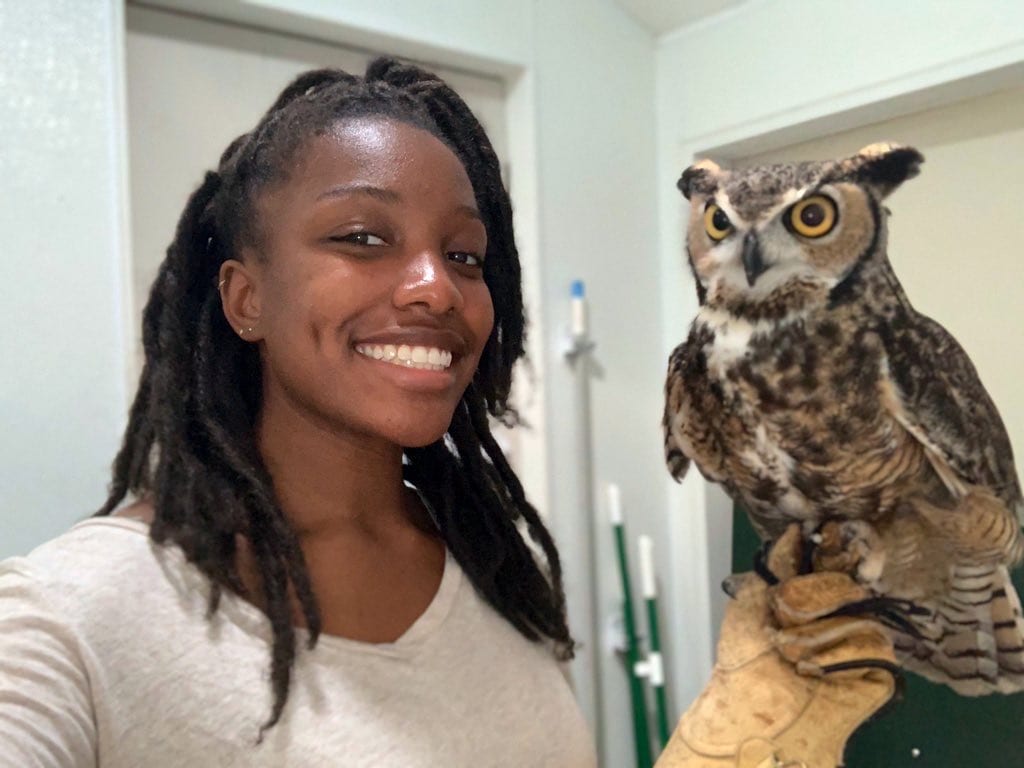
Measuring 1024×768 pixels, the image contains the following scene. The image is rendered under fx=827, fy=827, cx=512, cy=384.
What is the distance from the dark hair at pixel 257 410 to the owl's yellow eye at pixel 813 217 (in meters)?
0.29

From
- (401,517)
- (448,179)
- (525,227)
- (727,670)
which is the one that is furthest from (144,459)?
(525,227)

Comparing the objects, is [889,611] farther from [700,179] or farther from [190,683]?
[190,683]

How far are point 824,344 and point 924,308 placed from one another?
0.35ft

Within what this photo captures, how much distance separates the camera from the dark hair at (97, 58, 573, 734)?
0.63 meters

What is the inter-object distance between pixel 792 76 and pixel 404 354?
1.58ft

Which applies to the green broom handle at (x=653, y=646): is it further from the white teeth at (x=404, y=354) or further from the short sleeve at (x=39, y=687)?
the short sleeve at (x=39, y=687)

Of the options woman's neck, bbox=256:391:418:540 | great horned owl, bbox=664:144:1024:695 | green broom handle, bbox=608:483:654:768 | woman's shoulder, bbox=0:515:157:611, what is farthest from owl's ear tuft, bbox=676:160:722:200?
green broom handle, bbox=608:483:654:768

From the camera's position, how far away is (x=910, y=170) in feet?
2.06

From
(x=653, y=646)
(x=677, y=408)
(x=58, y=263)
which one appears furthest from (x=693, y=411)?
(x=58, y=263)

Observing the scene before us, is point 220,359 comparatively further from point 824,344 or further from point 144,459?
point 824,344

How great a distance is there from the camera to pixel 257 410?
731 mm

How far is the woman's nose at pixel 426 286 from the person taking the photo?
615 millimetres

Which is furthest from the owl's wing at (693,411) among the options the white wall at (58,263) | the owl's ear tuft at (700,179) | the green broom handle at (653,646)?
the white wall at (58,263)

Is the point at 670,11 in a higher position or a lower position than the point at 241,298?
higher
